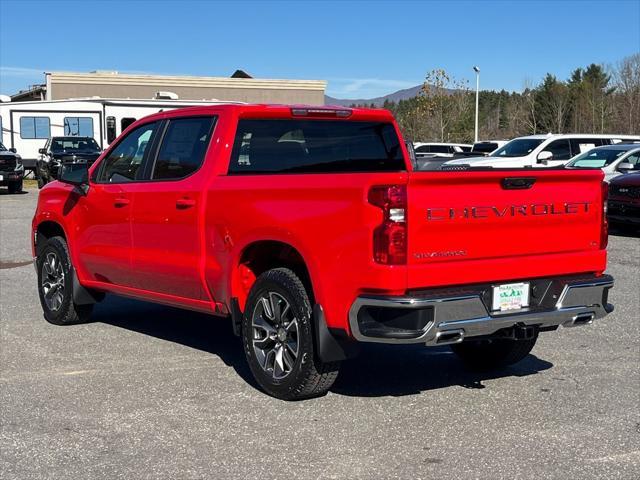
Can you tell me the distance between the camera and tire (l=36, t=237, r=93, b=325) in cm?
813

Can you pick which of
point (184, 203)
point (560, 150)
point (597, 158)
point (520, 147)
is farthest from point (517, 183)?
point (560, 150)

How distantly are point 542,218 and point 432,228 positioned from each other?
875 mm

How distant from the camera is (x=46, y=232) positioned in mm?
8711

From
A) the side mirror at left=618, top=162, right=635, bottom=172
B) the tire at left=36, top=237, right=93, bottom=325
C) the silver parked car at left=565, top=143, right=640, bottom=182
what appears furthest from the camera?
the silver parked car at left=565, top=143, right=640, bottom=182

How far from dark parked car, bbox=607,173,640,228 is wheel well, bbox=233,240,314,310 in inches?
430

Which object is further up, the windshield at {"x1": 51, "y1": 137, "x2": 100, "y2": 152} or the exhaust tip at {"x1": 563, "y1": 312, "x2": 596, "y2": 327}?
the windshield at {"x1": 51, "y1": 137, "x2": 100, "y2": 152}

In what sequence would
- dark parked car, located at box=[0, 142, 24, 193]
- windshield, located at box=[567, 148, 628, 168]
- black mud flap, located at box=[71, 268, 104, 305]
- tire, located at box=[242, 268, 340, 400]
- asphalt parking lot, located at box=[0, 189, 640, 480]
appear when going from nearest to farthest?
asphalt parking lot, located at box=[0, 189, 640, 480] → tire, located at box=[242, 268, 340, 400] → black mud flap, located at box=[71, 268, 104, 305] → windshield, located at box=[567, 148, 628, 168] → dark parked car, located at box=[0, 142, 24, 193]

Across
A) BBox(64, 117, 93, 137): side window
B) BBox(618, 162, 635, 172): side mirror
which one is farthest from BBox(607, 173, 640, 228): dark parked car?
BBox(64, 117, 93, 137): side window

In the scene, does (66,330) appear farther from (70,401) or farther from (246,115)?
(246,115)

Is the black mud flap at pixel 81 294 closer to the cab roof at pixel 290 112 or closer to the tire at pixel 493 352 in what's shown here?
the cab roof at pixel 290 112

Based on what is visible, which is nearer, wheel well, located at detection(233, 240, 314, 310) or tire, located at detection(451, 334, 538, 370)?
wheel well, located at detection(233, 240, 314, 310)

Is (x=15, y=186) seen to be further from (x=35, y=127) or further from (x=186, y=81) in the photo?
(x=186, y=81)

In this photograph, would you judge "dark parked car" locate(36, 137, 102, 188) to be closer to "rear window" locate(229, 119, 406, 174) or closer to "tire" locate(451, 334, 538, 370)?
"rear window" locate(229, 119, 406, 174)

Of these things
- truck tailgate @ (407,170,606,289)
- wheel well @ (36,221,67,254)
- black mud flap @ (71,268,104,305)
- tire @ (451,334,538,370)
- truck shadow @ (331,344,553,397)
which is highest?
truck tailgate @ (407,170,606,289)
